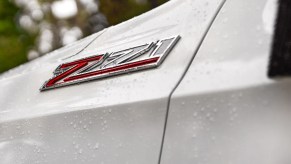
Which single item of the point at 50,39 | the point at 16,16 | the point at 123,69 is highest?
the point at 123,69

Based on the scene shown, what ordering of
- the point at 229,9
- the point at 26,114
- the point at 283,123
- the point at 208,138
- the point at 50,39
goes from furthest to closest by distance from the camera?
the point at 50,39, the point at 26,114, the point at 229,9, the point at 208,138, the point at 283,123

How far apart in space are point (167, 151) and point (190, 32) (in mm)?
414

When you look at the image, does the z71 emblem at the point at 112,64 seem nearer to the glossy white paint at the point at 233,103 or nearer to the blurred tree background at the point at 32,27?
the glossy white paint at the point at 233,103

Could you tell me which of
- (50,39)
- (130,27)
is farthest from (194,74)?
(50,39)

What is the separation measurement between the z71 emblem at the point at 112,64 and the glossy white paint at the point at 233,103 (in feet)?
0.51

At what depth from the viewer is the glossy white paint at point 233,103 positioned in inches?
41.3

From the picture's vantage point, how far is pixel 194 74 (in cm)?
127

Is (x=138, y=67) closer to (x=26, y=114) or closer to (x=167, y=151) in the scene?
(x=167, y=151)

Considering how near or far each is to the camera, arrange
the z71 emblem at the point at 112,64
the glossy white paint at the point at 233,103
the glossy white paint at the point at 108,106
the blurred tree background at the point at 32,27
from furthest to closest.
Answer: the blurred tree background at the point at 32,27
the z71 emblem at the point at 112,64
the glossy white paint at the point at 108,106
the glossy white paint at the point at 233,103

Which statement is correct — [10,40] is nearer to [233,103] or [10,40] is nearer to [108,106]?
[108,106]

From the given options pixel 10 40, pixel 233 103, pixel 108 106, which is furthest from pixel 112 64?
pixel 10 40

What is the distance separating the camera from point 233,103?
1.13 meters

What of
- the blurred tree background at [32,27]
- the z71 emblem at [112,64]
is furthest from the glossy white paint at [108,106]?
the blurred tree background at [32,27]

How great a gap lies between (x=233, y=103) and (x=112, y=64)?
552 millimetres
